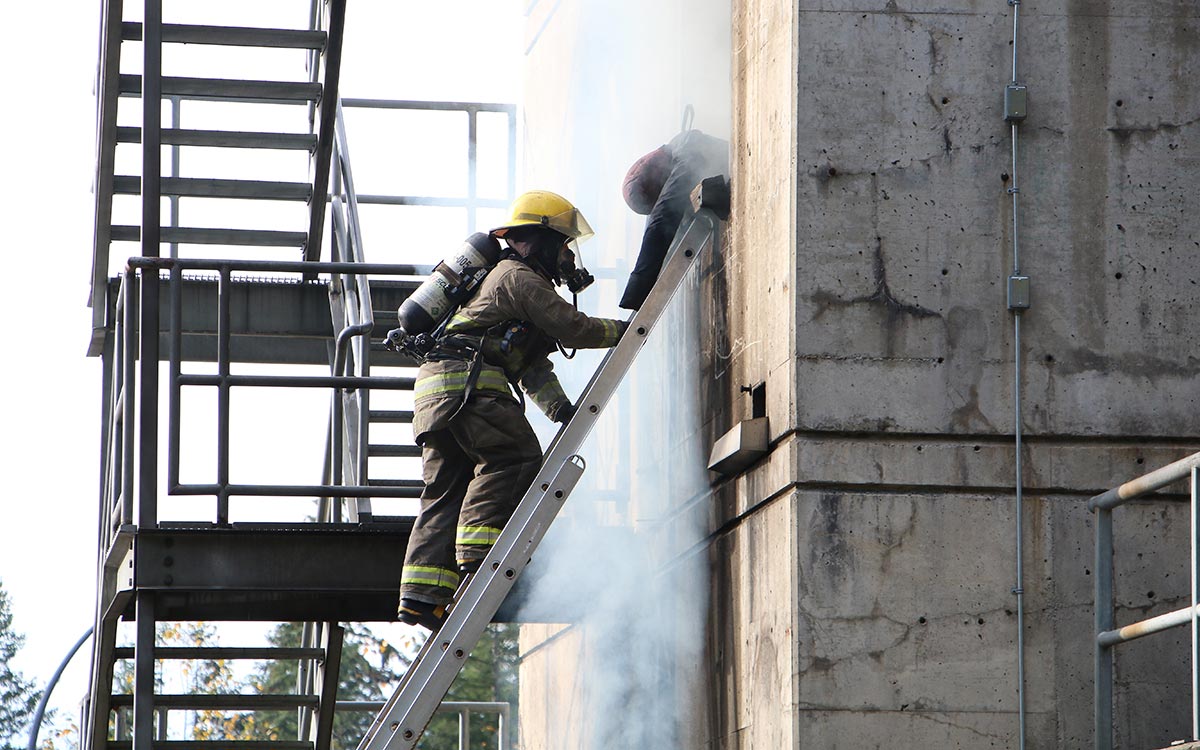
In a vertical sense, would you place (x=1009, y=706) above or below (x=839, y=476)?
below

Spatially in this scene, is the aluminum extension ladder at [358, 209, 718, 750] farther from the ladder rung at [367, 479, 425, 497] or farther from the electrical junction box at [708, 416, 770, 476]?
the ladder rung at [367, 479, 425, 497]

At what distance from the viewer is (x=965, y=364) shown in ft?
19.2

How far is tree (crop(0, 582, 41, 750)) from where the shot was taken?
182ft

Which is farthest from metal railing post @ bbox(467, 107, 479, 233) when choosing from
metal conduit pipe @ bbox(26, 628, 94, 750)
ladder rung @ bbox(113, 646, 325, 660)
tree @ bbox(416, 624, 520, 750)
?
tree @ bbox(416, 624, 520, 750)

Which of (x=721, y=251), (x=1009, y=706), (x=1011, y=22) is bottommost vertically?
(x=1009, y=706)

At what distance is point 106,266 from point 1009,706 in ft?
22.2

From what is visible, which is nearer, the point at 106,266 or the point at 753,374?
the point at 753,374

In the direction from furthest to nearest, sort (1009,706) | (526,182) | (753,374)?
(526,182) → (753,374) → (1009,706)

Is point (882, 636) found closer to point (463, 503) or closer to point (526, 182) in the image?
point (463, 503)

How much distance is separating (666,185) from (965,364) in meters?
2.00

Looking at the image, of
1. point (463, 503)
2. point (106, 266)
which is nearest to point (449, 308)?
point (463, 503)

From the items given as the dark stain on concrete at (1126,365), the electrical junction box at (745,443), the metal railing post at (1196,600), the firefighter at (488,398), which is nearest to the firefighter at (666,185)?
the firefighter at (488,398)

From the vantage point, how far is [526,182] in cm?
1241

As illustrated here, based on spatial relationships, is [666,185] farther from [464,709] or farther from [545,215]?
[464,709]
